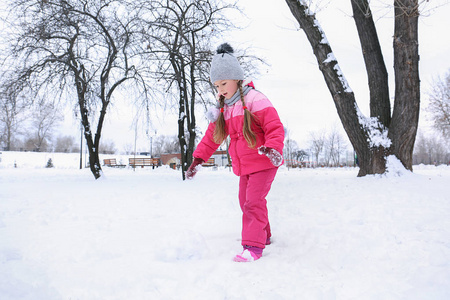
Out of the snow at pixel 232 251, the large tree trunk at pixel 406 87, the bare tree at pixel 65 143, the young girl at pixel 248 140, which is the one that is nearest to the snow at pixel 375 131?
the large tree trunk at pixel 406 87

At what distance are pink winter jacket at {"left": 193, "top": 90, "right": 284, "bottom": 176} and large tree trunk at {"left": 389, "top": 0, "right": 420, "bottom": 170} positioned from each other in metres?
3.80

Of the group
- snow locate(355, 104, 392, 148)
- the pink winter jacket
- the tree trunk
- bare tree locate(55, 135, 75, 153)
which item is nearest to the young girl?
the pink winter jacket

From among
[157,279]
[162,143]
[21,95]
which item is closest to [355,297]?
[157,279]

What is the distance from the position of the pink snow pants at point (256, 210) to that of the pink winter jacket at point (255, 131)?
8cm

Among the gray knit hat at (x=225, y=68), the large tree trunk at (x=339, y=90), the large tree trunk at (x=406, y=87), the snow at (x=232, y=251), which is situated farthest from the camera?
the large tree trunk at (x=339, y=90)

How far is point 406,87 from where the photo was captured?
5.23m

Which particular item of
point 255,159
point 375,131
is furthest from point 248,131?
point 375,131

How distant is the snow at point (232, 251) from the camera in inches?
66.9

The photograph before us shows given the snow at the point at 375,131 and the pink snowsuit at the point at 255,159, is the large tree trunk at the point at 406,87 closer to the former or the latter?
the snow at the point at 375,131

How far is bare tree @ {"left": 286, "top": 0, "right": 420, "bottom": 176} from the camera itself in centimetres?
518

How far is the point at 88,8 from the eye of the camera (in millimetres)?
9891

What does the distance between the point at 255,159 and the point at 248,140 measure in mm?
188

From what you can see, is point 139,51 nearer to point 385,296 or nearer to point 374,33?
point 374,33

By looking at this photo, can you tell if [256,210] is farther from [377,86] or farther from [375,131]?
[377,86]
